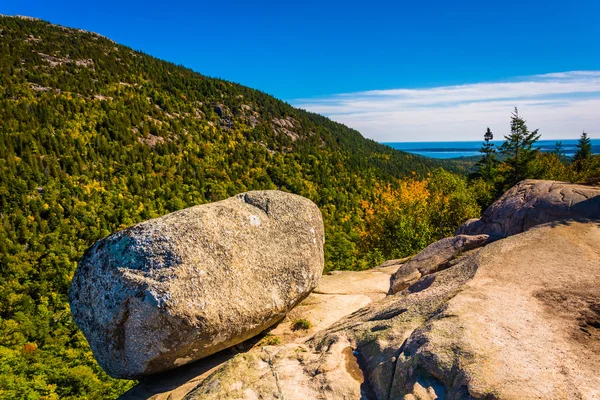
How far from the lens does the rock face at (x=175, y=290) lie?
8406 mm

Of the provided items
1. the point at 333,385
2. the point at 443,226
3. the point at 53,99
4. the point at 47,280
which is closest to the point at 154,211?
the point at 47,280

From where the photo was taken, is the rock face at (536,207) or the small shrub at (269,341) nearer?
the small shrub at (269,341)

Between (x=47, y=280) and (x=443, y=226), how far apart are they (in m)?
57.6

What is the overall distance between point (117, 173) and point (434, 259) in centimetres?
7760

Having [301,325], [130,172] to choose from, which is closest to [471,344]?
[301,325]

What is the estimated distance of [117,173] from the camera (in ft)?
238

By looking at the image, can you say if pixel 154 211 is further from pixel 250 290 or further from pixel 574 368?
pixel 574 368

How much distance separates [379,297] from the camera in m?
14.2

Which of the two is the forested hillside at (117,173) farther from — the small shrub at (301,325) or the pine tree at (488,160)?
the small shrub at (301,325)

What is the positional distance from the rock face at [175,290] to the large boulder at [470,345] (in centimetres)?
170

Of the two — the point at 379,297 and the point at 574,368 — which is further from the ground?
the point at 574,368

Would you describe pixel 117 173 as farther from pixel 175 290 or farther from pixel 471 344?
pixel 471 344

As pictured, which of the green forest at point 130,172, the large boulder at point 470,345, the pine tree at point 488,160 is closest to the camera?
the large boulder at point 470,345

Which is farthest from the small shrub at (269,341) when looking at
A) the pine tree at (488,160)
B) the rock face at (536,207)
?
the pine tree at (488,160)
